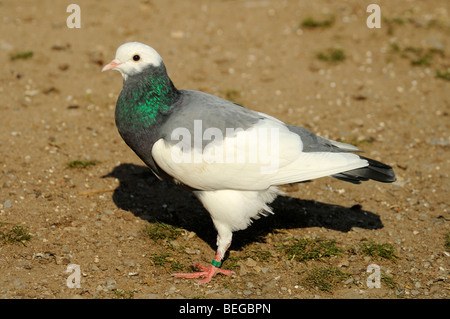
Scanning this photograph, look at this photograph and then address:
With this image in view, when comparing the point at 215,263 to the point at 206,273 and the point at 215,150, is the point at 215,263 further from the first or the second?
the point at 215,150

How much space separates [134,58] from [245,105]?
3159 mm

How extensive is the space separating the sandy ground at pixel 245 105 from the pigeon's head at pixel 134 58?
5.49 feet

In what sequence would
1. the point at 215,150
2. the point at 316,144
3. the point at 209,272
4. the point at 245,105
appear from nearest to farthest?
1. the point at 215,150
2. the point at 209,272
3. the point at 316,144
4. the point at 245,105

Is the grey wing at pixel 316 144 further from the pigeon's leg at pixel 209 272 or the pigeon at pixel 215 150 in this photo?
the pigeon's leg at pixel 209 272

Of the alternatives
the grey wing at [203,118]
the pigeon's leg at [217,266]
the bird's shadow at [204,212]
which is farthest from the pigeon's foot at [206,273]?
the grey wing at [203,118]

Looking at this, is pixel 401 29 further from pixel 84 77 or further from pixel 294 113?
pixel 84 77

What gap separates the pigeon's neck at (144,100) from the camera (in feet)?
14.6

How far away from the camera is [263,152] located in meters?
4.46

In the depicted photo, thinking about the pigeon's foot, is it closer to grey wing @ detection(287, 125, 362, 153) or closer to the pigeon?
the pigeon

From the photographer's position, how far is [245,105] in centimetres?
746

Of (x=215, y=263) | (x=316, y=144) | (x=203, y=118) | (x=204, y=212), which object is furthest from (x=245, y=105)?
(x=215, y=263)

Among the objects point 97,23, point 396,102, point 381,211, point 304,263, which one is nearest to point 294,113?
point 396,102

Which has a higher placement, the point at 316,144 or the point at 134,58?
the point at 134,58

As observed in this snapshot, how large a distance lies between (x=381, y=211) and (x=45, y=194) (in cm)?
381
